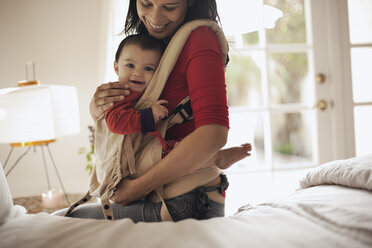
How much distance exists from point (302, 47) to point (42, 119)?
203 cm

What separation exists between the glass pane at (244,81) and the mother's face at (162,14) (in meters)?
7.11

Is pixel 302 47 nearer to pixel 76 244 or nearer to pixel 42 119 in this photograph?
pixel 42 119

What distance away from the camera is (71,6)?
2.37m

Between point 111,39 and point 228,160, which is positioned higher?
point 111,39

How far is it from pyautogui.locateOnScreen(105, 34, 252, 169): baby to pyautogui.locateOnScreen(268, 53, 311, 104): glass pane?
684 cm

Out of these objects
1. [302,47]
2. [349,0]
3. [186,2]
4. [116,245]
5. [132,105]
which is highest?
[349,0]

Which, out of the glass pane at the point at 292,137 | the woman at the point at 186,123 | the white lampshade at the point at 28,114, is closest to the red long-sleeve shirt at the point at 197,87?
the woman at the point at 186,123

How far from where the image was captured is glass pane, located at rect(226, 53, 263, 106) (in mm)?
8148

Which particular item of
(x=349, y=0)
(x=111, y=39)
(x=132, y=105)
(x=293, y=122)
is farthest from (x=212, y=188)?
(x=293, y=122)

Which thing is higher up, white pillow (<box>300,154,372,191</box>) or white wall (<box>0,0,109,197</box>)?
white wall (<box>0,0,109,197</box>)

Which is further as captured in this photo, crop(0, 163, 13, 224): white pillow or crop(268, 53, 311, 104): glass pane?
crop(268, 53, 311, 104): glass pane

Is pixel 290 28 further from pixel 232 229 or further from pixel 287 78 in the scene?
pixel 232 229

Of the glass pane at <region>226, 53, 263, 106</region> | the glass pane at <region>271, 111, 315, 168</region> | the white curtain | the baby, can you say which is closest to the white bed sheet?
the baby

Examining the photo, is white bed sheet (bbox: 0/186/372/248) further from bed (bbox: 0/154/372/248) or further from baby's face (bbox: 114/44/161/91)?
baby's face (bbox: 114/44/161/91)
